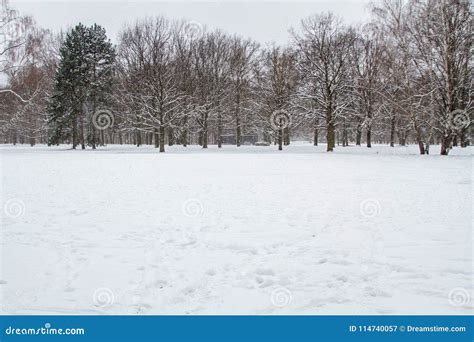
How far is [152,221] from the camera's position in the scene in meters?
6.94

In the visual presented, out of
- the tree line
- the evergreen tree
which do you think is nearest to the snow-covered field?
the tree line

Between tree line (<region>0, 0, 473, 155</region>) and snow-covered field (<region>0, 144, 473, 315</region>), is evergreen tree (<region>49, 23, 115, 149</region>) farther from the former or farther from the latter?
snow-covered field (<region>0, 144, 473, 315</region>)

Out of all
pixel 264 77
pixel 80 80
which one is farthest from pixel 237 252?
pixel 80 80

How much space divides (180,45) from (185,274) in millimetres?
41353

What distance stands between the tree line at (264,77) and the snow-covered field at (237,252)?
1810 cm

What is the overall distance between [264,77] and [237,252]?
121 ft

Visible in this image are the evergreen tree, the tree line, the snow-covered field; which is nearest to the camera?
the snow-covered field

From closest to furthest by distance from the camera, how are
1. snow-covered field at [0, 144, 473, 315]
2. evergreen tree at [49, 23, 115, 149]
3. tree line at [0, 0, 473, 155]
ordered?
snow-covered field at [0, 144, 473, 315] → tree line at [0, 0, 473, 155] → evergreen tree at [49, 23, 115, 149]

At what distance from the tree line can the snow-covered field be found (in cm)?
1810

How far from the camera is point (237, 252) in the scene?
17.2 feet

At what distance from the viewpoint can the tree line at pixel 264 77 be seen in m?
23.0

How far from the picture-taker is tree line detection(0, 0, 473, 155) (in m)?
23.0

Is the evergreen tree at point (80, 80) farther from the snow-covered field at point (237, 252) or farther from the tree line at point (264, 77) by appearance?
the snow-covered field at point (237, 252)

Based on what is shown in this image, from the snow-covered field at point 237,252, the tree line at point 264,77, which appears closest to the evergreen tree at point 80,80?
the tree line at point 264,77
